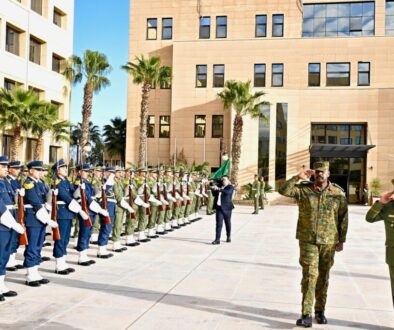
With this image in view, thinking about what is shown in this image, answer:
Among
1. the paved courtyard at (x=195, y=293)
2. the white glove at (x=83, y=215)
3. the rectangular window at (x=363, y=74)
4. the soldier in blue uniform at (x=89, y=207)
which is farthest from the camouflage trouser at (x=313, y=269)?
the rectangular window at (x=363, y=74)

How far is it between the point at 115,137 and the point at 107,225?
4258cm

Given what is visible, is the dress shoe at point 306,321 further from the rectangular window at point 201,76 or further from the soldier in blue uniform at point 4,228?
the rectangular window at point 201,76

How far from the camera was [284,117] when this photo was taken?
36.8m

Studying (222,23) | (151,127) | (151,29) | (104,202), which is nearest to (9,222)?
(104,202)

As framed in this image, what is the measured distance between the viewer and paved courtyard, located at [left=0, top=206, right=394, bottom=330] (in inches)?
245

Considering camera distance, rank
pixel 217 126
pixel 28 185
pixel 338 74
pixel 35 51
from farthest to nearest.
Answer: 1. pixel 217 126
2. pixel 338 74
3. pixel 35 51
4. pixel 28 185

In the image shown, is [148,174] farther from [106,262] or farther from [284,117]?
[284,117]

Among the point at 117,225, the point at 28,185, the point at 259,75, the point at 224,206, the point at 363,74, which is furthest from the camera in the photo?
the point at 259,75

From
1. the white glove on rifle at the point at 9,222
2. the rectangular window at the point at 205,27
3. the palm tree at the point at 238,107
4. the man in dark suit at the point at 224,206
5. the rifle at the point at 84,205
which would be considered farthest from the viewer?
the rectangular window at the point at 205,27

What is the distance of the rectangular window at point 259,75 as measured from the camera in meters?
38.8

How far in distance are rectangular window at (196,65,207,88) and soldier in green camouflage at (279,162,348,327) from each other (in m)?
34.2

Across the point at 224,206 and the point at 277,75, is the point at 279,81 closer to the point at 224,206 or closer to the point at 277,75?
the point at 277,75

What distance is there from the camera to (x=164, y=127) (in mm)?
41094

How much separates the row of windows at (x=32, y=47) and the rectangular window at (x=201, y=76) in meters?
10.5
